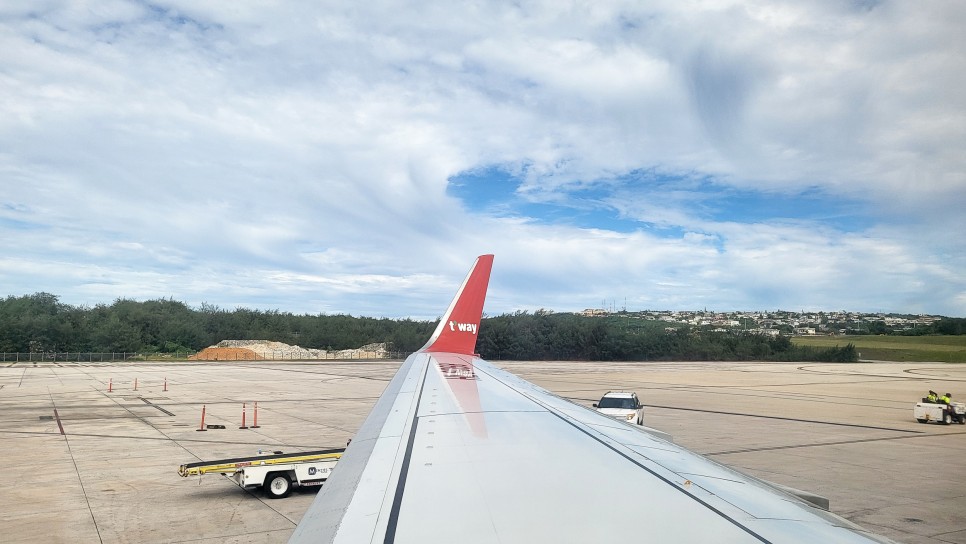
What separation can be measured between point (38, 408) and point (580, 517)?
104 ft

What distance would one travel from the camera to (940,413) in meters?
25.4

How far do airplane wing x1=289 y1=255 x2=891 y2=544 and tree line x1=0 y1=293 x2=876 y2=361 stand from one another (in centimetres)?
9498

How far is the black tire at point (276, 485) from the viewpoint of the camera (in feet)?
40.9

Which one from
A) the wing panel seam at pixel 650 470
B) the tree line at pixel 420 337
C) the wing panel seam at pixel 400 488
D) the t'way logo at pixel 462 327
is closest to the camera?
the wing panel seam at pixel 400 488

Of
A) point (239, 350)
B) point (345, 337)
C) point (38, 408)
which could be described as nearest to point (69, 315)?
point (239, 350)

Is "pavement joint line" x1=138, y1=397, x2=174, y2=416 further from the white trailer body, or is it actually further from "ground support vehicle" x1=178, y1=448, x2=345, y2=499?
the white trailer body

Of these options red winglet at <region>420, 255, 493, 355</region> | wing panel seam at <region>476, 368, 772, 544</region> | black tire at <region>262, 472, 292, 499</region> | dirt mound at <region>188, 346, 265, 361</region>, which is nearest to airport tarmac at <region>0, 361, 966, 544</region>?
black tire at <region>262, 472, 292, 499</region>

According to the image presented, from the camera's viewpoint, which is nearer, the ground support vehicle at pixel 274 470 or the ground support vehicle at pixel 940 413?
the ground support vehicle at pixel 274 470

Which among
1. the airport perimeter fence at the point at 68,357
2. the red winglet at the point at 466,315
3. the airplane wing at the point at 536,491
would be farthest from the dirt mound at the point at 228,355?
the airplane wing at the point at 536,491

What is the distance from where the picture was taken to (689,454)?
4941mm

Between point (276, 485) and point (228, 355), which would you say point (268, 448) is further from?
point (228, 355)

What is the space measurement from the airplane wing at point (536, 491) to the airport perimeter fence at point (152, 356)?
90.9 metres

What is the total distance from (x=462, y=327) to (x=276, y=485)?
186 inches

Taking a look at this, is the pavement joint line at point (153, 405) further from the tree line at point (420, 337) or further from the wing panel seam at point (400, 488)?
the tree line at point (420, 337)
